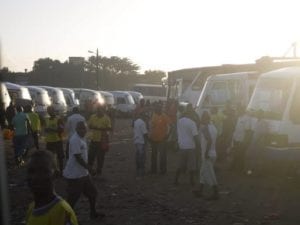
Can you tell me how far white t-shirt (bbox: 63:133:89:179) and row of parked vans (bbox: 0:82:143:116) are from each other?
17.3 feet

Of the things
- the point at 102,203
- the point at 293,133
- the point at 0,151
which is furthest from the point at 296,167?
the point at 0,151

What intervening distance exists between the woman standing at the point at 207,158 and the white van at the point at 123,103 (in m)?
36.3

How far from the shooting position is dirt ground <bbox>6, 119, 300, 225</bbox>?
354 inches

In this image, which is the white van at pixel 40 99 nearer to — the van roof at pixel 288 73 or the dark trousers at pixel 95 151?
the dark trousers at pixel 95 151

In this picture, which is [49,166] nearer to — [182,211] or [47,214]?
[47,214]

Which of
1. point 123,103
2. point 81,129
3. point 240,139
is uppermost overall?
point 81,129

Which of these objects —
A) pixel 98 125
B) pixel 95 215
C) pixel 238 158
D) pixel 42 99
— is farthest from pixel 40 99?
pixel 95 215

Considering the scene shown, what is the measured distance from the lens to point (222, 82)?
1780 centimetres

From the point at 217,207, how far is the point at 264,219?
116 cm

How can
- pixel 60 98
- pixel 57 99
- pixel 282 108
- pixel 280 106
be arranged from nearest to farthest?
pixel 282 108 → pixel 280 106 → pixel 57 99 → pixel 60 98

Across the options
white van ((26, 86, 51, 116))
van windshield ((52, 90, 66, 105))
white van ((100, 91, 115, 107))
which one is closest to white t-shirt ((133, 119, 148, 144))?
white van ((26, 86, 51, 116))

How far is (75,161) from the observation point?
8.31 m

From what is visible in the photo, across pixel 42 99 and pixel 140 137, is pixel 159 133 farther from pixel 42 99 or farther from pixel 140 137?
pixel 42 99

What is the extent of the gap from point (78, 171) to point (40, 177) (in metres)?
4.85
